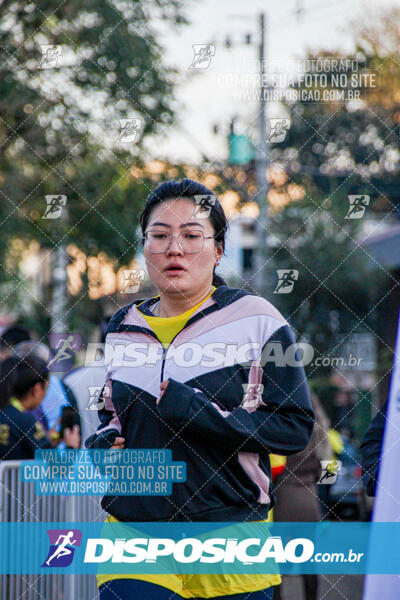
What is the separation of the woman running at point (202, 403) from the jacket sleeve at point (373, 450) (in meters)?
0.64

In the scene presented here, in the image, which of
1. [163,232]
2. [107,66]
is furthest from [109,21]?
[163,232]

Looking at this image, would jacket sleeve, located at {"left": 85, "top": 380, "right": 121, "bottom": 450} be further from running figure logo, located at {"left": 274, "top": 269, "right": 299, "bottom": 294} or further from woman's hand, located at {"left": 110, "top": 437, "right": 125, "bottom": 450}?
running figure logo, located at {"left": 274, "top": 269, "right": 299, "bottom": 294}

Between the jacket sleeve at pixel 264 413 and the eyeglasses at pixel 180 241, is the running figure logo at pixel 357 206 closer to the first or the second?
the eyeglasses at pixel 180 241

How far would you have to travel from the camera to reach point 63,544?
3650 mm

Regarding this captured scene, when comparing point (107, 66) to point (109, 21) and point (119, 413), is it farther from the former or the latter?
point (119, 413)

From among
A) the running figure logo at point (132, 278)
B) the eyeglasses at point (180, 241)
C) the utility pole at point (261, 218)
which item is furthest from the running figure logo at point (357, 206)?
the utility pole at point (261, 218)

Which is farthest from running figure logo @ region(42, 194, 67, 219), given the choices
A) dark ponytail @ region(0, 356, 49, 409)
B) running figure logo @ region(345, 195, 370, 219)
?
running figure logo @ region(345, 195, 370, 219)

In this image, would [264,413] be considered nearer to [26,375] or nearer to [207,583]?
[207,583]

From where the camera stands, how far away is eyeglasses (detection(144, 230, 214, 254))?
2.65m

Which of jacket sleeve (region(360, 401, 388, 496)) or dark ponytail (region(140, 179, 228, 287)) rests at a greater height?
dark ponytail (region(140, 179, 228, 287))

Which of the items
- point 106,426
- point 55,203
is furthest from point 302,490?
point 106,426

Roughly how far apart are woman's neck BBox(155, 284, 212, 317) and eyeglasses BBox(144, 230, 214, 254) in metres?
0.14

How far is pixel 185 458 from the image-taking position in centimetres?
246

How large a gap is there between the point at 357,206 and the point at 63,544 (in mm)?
2000
